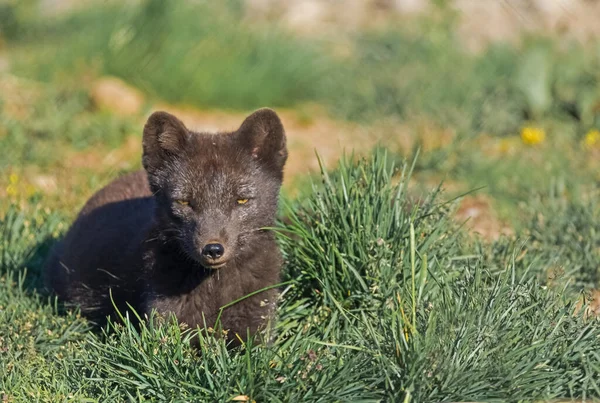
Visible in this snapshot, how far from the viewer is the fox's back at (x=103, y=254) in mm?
5109

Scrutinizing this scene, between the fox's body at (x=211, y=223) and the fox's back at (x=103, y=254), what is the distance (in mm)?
156

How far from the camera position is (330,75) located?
1027 cm

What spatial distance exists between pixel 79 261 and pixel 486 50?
20.9ft

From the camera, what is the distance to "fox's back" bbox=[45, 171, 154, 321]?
5109 mm

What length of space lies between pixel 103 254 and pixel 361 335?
6.40 feet

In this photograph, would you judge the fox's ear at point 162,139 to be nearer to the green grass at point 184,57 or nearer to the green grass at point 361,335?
the green grass at point 361,335

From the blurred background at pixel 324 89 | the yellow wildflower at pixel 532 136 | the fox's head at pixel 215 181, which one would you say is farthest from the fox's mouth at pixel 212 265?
the yellow wildflower at pixel 532 136

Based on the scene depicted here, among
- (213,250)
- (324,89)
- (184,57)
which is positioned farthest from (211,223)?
(324,89)

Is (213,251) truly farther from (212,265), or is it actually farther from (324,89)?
(324,89)

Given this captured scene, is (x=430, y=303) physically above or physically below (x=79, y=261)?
above

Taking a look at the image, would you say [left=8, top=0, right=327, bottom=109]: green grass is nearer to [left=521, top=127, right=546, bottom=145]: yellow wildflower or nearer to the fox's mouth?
[left=521, top=127, right=546, bottom=145]: yellow wildflower

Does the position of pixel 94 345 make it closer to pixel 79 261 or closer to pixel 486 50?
pixel 79 261

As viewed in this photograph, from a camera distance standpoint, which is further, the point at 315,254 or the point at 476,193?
the point at 476,193

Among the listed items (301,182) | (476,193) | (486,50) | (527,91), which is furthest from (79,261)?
(486,50)
